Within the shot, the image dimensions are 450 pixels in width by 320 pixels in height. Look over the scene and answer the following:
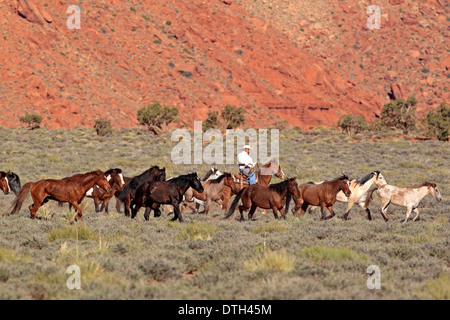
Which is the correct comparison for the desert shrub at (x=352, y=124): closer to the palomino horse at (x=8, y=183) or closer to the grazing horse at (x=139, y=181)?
the grazing horse at (x=139, y=181)

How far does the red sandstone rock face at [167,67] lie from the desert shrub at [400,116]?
23.3m

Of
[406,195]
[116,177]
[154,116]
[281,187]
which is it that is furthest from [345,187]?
[154,116]

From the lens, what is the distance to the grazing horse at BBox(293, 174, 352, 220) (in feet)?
48.3

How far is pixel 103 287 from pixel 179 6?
298 ft

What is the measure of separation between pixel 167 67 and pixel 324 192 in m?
69.9

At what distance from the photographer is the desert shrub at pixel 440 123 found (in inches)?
1903

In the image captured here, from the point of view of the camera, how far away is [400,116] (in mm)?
57906

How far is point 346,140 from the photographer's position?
4697cm

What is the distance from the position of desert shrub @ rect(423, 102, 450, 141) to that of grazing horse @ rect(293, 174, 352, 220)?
38.0 m

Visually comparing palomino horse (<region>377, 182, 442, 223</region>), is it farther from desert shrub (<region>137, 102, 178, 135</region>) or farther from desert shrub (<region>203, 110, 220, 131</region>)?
desert shrub (<region>203, 110, 220, 131</region>)

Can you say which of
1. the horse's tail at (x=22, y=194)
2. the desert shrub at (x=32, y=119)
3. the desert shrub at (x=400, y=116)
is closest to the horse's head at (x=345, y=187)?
the horse's tail at (x=22, y=194)

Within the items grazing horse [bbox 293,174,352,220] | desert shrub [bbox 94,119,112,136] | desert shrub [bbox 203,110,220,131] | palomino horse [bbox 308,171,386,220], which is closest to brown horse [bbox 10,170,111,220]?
grazing horse [bbox 293,174,352,220]

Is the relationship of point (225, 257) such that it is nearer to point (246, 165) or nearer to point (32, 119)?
point (246, 165)
